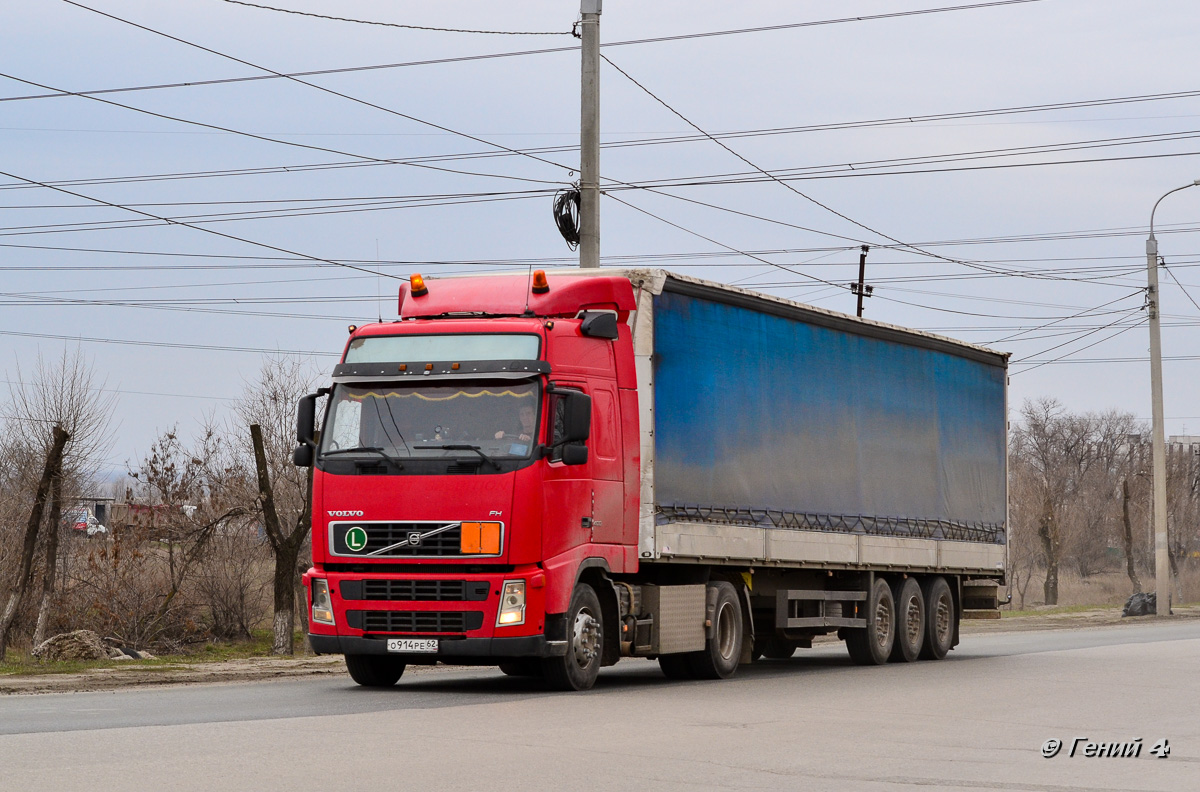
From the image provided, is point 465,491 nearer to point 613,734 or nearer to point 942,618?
point 613,734

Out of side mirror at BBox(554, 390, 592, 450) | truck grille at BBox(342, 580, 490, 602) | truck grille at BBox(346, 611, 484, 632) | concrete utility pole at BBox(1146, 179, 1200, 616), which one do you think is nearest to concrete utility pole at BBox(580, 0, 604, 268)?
side mirror at BBox(554, 390, 592, 450)

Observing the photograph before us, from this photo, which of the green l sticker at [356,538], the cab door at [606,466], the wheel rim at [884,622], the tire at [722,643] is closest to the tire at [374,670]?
the green l sticker at [356,538]

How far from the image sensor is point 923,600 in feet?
75.4

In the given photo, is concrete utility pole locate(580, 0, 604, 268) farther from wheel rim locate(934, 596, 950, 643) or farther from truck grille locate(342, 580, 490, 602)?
truck grille locate(342, 580, 490, 602)

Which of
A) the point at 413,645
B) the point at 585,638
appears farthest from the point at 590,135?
the point at 413,645

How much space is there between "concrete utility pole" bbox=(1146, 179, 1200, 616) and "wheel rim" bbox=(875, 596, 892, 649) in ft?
76.3

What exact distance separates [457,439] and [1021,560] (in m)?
65.8

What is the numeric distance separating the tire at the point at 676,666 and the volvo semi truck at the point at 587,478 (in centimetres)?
4

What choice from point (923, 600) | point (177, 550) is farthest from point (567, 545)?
point (177, 550)

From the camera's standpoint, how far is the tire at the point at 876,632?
2122cm

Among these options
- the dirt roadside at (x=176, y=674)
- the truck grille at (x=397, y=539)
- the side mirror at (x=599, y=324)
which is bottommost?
the dirt roadside at (x=176, y=674)

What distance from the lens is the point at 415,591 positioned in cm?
1476

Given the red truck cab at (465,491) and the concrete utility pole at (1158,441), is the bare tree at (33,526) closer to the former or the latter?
the red truck cab at (465,491)

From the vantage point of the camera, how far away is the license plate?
14672mm
